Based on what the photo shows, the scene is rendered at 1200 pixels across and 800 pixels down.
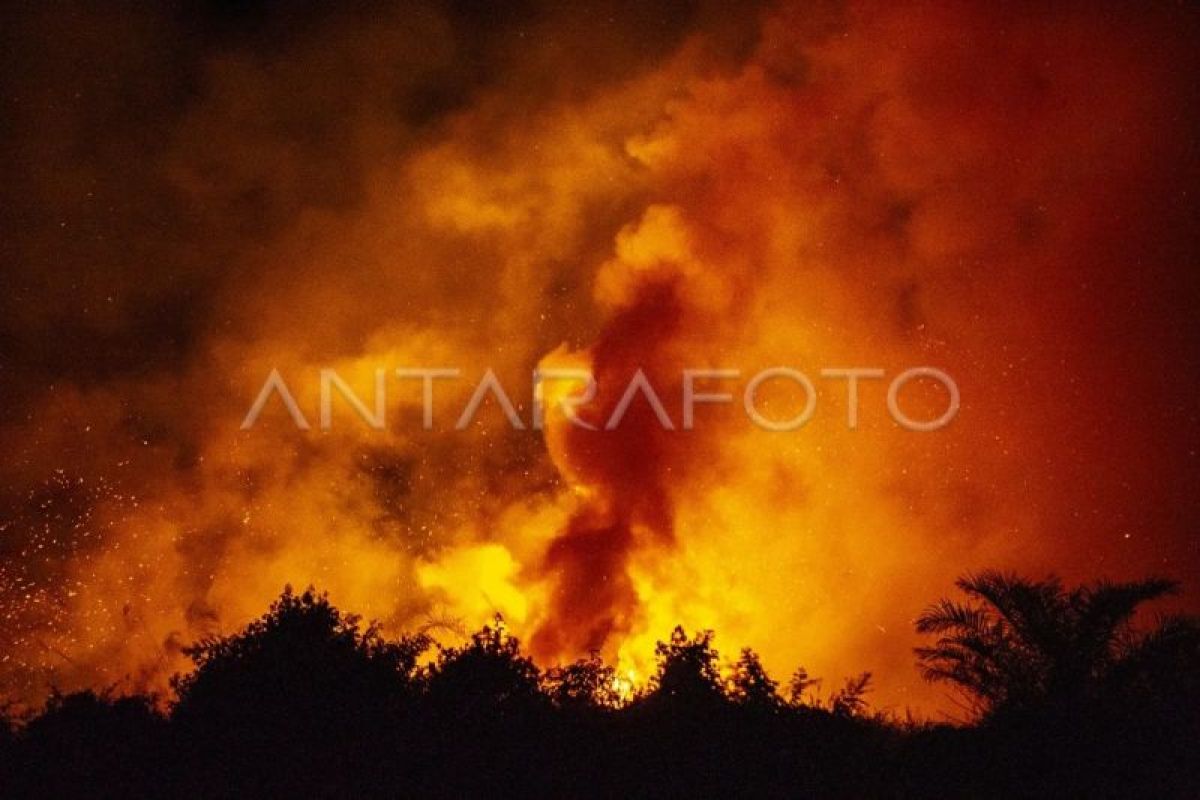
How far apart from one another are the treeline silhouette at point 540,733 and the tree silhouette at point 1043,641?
79mm

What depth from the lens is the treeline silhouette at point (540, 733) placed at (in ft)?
28.9

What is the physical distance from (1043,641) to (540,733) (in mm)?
6563

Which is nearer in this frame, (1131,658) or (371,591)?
(1131,658)

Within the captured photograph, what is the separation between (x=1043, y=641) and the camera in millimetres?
11695

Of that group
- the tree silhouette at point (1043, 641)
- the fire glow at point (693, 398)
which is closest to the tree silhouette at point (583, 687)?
the tree silhouette at point (1043, 641)

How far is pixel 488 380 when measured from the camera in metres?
29.2

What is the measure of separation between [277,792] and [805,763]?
4.95 m

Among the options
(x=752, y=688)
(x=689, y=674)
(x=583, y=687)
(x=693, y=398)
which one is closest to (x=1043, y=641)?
(x=752, y=688)

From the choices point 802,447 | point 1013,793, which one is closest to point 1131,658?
point 1013,793

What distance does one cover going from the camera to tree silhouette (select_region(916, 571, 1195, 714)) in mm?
11250

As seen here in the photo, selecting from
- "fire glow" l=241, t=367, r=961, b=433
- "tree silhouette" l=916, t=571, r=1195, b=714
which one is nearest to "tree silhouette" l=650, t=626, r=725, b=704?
"tree silhouette" l=916, t=571, r=1195, b=714

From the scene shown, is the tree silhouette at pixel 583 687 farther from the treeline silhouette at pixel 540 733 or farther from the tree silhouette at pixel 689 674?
the tree silhouette at pixel 689 674

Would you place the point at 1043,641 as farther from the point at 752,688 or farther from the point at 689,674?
the point at 689,674

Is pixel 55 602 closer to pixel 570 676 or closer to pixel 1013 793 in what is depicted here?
pixel 570 676
